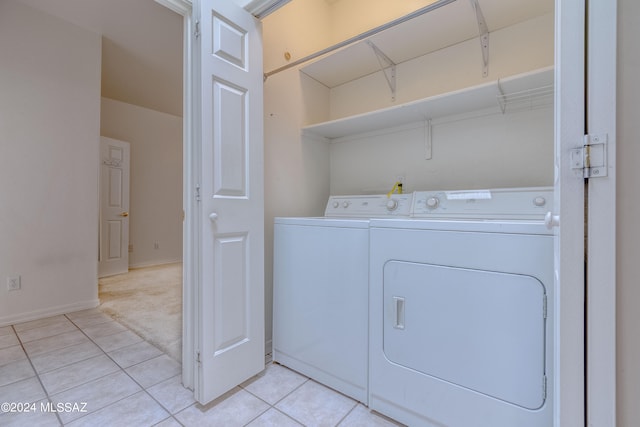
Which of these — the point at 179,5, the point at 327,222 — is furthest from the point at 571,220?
the point at 179,5

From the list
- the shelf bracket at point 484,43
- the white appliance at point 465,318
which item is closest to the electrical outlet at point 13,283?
the white appliance at point 465,318

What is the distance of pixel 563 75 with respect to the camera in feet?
1.88

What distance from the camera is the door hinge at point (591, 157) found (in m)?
0.53

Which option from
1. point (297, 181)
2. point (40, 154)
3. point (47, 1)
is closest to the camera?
point (297, 181)

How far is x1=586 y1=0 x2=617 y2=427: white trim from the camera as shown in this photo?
20.7 inches

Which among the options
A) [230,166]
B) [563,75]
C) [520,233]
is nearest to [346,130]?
[230,166]

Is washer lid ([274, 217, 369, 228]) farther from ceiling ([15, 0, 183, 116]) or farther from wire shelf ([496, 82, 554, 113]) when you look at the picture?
ceiling ([15, 0, 183, 116])

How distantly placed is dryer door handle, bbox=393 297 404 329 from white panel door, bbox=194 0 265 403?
0.76 meters

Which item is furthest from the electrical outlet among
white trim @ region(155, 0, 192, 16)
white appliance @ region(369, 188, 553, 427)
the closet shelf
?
white appliance @ region(369, 188, 553, 427)

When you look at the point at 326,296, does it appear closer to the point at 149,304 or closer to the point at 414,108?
the point at 414,108

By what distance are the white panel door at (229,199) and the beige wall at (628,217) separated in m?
1.34

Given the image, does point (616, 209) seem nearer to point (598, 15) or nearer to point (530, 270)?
point (598, 15)

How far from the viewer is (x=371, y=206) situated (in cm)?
185

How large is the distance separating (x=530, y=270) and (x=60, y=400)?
2.15m
